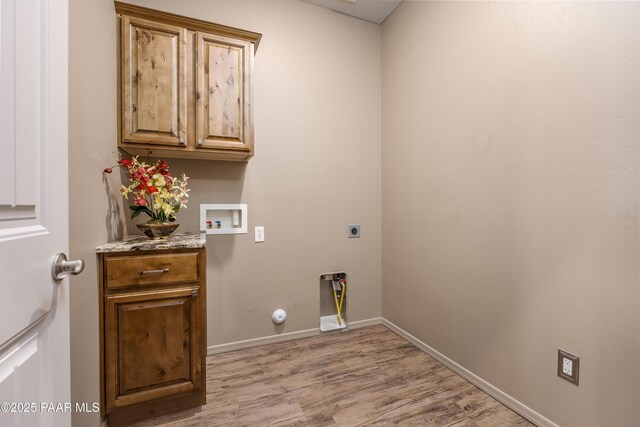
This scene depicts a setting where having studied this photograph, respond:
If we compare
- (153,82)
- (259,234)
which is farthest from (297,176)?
(153,82)

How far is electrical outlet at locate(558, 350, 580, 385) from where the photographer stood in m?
1.25

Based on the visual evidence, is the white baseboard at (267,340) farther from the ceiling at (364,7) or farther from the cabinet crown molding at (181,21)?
the ceiling at (364,7)

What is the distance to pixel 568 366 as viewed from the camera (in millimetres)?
1277

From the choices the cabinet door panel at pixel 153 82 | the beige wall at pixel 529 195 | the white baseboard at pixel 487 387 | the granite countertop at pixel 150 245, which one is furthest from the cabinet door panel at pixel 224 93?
the white baseboard at pixel 487 387

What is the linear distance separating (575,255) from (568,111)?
0.67 metres

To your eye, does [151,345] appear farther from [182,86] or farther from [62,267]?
[182,86]

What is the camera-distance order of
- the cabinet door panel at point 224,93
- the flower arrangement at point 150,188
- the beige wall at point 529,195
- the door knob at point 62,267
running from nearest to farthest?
the door knob at point 62,267, the beige wall at point 529,195, the flower arrangement at point 150,188, the cabinet door panel at point 224,93

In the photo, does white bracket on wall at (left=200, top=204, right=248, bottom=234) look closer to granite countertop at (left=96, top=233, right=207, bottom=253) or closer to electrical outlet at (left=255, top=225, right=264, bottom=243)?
electrical outlet at (left=255, top=225, right=264, bottom=243)

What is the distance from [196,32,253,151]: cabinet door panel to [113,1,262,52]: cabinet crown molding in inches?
1.3

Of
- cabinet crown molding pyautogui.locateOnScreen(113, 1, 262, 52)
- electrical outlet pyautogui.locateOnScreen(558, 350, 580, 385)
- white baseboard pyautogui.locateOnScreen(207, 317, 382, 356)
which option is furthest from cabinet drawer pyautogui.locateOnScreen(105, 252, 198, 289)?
electrical outlet pyautogui.locateOnScreen(558, 350, 580, 385)

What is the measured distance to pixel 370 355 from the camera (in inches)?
81.3

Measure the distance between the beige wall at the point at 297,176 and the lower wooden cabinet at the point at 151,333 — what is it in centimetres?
47

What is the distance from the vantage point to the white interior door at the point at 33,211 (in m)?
0.53

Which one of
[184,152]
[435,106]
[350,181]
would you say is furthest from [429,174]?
[184,152]
